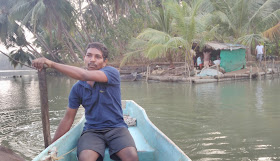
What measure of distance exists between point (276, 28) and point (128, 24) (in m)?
10.9

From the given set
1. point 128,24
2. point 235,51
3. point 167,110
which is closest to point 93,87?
point 167,110

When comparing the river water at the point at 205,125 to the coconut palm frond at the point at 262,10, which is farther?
the coconut palm frond at the point at 262,10

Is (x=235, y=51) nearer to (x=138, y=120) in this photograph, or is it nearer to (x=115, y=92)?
(x=138, y=120)

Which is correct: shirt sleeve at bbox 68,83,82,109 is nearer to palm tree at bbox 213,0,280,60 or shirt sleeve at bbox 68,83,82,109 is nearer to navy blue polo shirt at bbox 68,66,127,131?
navy blue polo shirt at bbox 68,66,127,131

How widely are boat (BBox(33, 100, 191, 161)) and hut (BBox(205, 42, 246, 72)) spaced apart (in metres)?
13.7

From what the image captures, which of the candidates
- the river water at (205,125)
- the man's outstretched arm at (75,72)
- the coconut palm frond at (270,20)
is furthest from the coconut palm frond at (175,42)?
the man's outstretched arm at (75,72)

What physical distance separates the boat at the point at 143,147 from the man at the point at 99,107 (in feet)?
0.70

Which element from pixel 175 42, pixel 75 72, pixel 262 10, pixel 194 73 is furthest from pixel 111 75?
pixel 262 10

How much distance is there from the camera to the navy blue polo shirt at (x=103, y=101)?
2504 millimetres

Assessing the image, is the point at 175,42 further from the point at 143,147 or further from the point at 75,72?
the point at 75,72

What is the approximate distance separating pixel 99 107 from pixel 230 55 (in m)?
15.9

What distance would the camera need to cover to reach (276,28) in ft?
48.5

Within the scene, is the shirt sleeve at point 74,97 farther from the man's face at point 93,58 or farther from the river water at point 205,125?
the river water at point 205,125

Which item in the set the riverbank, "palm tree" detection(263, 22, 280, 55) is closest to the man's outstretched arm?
the riverbank
